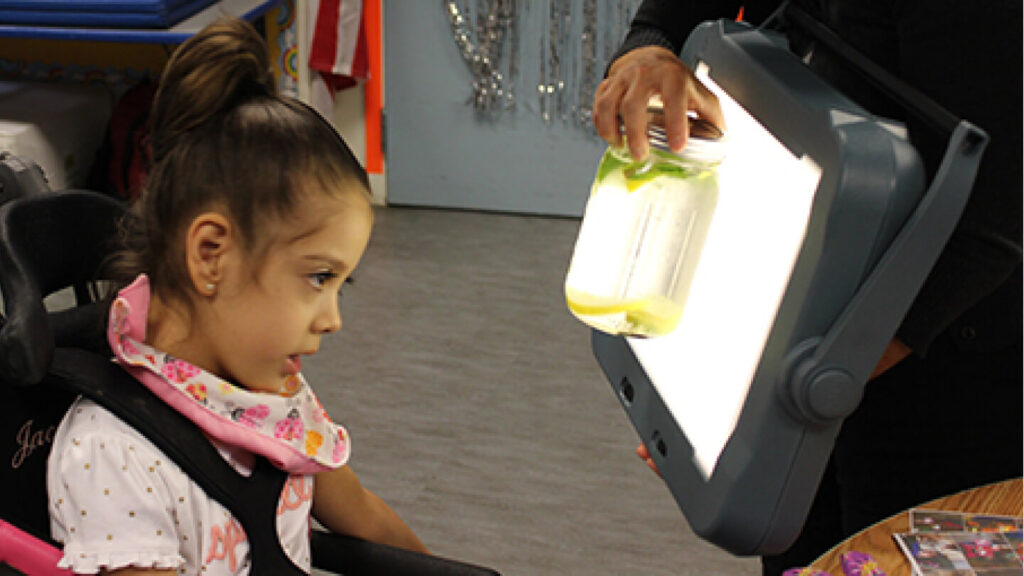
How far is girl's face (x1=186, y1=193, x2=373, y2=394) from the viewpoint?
837 mm

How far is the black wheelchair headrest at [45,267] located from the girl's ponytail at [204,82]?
0.13 metres

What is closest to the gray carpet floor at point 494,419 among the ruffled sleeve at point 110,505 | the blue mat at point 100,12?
the blue mat at point 100,12

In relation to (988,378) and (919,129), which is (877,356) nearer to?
(919,129)

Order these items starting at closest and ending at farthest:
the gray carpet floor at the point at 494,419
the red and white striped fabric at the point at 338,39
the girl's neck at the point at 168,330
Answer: the girl's neck at the point at 168,330, the gray carpet floor at the point at 494,419, the red and white striped fabric at the point at 338,39

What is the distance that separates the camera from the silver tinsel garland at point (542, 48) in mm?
3246

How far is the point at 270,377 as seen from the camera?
902 mm

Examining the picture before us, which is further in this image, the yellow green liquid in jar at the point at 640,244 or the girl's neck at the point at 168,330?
the girl's neck at the point at 168,330

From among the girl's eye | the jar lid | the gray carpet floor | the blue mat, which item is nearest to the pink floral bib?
the girl's eye

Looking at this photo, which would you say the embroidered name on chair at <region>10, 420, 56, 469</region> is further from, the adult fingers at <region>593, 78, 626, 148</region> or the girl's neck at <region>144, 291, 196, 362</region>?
the adult fingers at <region>593, 78, 626, 148</region>

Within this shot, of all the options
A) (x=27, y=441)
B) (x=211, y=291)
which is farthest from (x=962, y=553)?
(x=27, y=441)

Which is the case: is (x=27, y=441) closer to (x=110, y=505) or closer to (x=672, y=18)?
(x=110, y=505)

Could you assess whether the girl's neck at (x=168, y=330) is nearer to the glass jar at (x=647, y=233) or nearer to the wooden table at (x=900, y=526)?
the glass jar at (x=647, y=233)

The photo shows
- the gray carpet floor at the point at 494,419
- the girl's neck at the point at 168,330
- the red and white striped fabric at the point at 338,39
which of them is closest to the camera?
the girl's neck at the point at 168,330

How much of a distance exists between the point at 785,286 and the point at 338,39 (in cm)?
A: 282
